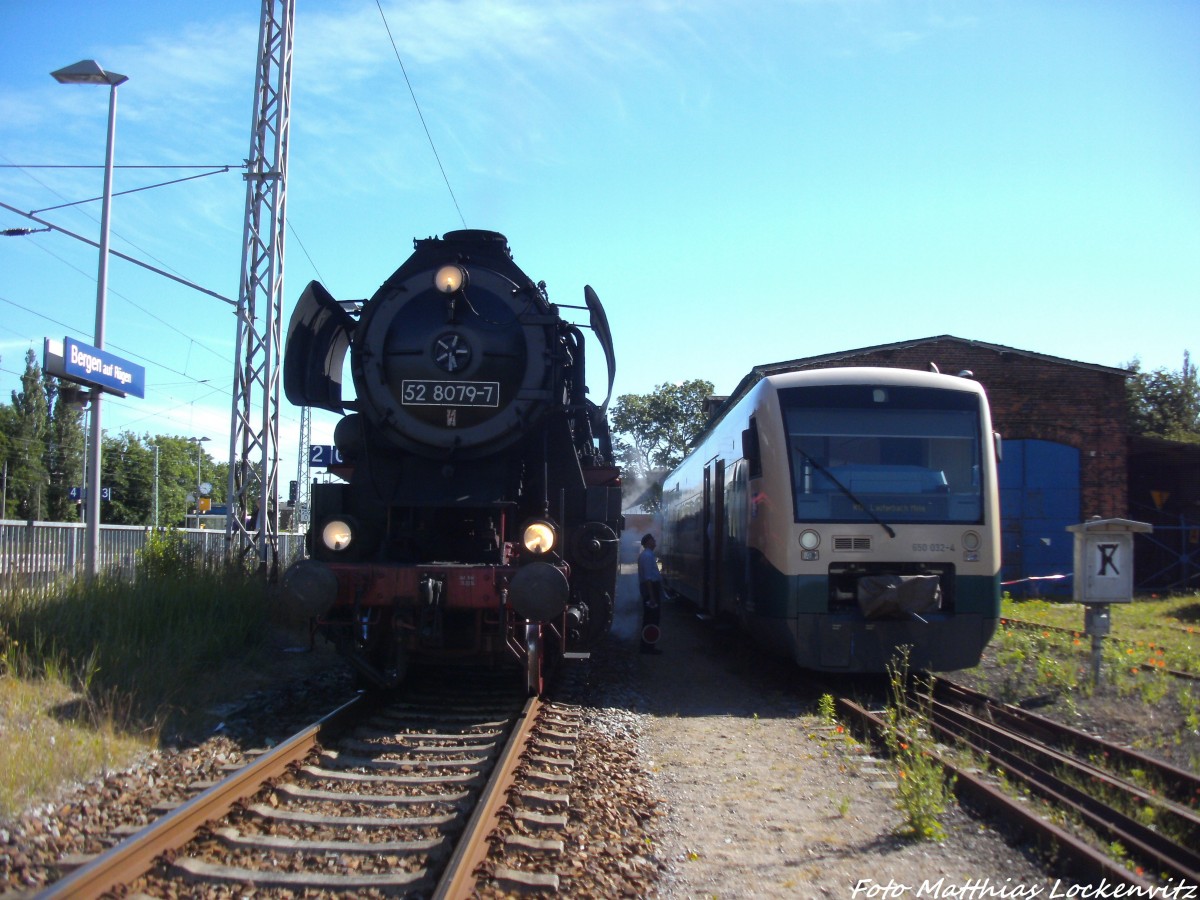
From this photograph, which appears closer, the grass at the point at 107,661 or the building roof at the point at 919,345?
the grass at the point at 107,661

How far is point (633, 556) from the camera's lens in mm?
43969

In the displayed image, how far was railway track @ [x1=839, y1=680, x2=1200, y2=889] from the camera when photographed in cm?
432

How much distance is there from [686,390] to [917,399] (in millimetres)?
49113

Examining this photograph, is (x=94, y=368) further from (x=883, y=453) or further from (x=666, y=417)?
(x=666, y=417)

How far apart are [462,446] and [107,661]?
336 cm

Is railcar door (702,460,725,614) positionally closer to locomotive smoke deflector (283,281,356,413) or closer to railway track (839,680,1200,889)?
railway track (839,680,1200,889)

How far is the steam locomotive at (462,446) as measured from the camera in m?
7.53

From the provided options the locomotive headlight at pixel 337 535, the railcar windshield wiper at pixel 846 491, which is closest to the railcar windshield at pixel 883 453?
the railcar windshield wiper at pixel 846 491

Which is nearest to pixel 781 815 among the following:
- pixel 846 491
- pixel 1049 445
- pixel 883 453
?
pixel 846 491

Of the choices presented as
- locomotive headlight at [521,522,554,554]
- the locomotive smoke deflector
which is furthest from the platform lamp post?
locomotive headlight at [521,522,554,554]

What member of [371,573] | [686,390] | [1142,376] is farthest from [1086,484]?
[686,390]

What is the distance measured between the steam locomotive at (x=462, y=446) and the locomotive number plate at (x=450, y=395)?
12 millimetres

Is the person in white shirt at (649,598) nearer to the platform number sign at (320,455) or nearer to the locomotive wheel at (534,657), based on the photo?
the locomotive wheel at (534,657)

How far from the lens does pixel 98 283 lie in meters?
12.1
